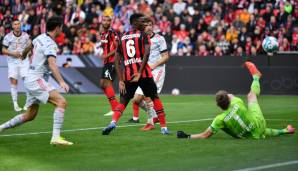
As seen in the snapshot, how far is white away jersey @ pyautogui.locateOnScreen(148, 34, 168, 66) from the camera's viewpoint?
16.0m

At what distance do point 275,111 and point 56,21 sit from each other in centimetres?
958

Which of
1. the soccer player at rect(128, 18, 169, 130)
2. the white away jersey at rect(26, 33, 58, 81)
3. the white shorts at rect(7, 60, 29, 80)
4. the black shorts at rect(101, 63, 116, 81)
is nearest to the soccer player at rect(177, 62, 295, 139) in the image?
the white away jersey at rect(26, 33, 58, 81)

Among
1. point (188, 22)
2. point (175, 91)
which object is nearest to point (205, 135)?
point (175, 91)

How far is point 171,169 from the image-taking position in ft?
31.6

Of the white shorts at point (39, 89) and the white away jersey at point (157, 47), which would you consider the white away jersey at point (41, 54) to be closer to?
the white shorts at point (39, 89)

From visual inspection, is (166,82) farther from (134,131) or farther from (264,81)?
Answer: (134,131)

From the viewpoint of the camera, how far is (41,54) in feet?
40.0

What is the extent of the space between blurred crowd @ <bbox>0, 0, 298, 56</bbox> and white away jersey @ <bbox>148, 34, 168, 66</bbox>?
13.9 m

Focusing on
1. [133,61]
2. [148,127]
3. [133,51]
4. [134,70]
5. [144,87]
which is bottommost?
[148,127]

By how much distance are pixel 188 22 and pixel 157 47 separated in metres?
16.0

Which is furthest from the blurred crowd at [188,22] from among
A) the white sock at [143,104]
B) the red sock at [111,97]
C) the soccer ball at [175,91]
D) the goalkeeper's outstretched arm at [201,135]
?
the goalkeeper's outstretched arm at [201,135]

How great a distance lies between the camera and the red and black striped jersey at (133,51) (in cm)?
1367

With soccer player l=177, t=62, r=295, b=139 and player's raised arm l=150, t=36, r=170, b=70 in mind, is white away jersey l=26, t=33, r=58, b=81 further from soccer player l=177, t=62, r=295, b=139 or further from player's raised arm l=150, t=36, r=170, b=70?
player's raised arm l=150, t=36, r=170, b=70

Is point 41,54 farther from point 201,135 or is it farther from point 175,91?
point 175,91
